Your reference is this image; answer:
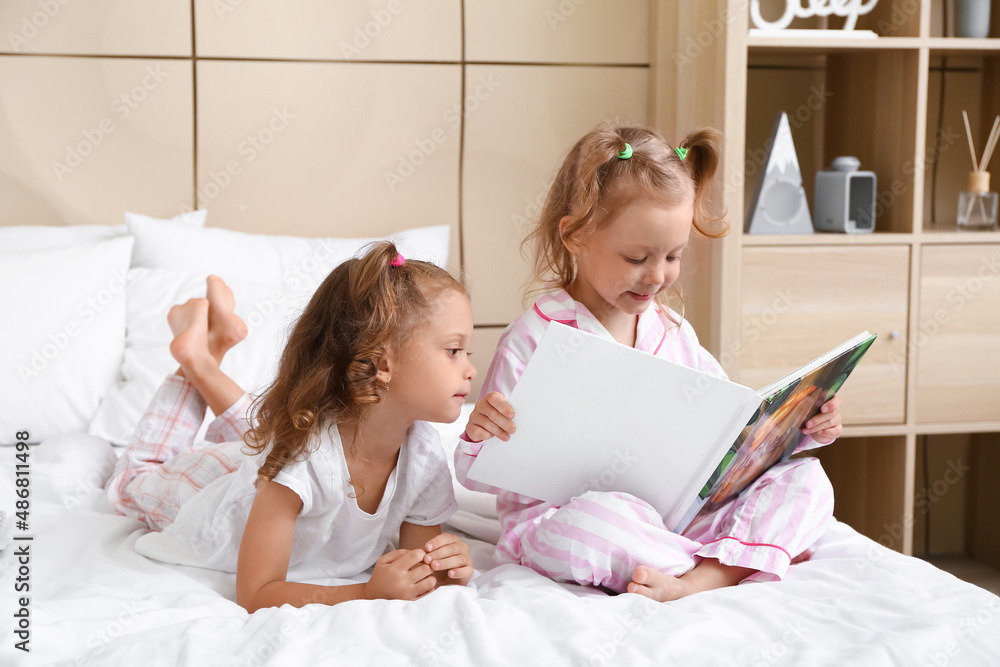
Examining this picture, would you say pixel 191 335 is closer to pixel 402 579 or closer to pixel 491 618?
pixel 402 579

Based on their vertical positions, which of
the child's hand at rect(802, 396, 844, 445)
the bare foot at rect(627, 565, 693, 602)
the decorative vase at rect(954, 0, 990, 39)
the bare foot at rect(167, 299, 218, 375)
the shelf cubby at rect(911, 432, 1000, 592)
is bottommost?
the shelf cubby at rect(911, 432, 1000, 592)

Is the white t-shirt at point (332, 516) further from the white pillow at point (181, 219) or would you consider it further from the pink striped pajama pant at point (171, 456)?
the white pillow at point (181, 219)

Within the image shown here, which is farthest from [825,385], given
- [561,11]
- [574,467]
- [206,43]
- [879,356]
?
[206,43]

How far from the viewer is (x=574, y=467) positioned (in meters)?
1.02

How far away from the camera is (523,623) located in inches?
31.3

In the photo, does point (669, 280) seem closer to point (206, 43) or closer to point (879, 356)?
point (879, 356)

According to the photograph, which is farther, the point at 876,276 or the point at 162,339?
the point at 876,276

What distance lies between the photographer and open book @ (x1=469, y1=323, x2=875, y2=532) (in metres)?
0.91

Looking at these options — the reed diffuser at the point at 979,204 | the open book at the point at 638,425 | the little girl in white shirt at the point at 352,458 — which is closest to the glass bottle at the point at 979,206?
the reed diffuser at the point at 979,204

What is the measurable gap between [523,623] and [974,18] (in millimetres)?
1830

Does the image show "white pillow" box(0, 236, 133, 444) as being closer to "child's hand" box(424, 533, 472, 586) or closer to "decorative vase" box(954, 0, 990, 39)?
"child's hand" box(424, 533, 472, 586)

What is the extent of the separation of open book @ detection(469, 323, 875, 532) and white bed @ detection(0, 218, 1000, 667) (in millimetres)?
131

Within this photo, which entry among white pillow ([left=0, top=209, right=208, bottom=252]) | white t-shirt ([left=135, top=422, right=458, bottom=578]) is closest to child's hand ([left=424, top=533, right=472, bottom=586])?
white t-shirt ([left=135, top=422, right=458, bottom=578])

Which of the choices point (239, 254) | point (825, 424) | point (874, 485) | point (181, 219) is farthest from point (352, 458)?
point (874, 485)
